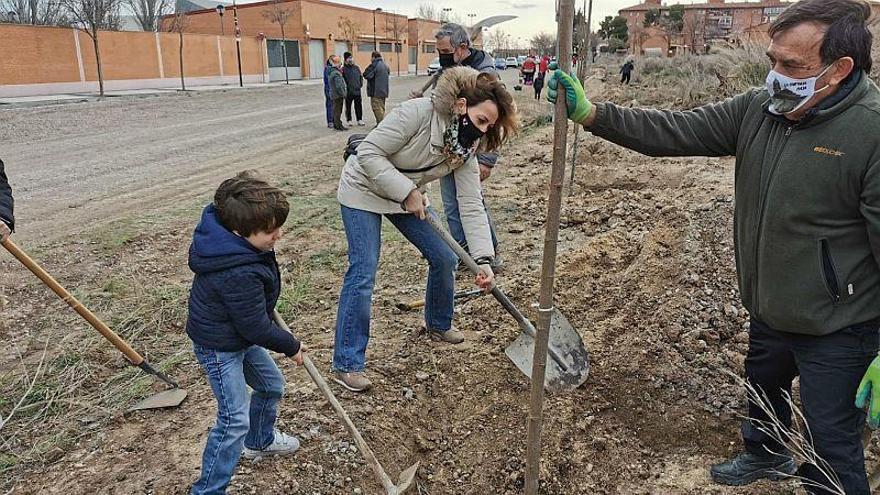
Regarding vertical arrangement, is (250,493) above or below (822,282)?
below

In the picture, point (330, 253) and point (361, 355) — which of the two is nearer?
point (361, 355)

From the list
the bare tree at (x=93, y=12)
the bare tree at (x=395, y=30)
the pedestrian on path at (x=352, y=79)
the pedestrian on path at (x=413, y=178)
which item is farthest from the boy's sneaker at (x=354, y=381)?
the bare tree at (x=395, y=30)

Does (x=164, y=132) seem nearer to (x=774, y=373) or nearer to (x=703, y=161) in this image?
(x=703, y=161)

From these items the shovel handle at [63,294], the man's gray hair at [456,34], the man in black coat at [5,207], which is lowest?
the shovel handle at [63,294]

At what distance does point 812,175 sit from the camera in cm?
181

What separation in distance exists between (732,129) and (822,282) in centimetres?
64

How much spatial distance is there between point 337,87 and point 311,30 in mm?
29919

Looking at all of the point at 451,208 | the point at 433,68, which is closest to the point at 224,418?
the point at 451,208

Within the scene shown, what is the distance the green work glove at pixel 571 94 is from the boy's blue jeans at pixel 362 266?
50.7 inches

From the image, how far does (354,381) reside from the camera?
310 centimetres

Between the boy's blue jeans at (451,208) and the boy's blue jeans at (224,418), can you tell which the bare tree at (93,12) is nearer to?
the boy's blue jeans at (451,208)

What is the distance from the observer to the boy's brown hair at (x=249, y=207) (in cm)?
207

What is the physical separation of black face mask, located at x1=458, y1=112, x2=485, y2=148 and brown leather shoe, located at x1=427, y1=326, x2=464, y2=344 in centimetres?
127

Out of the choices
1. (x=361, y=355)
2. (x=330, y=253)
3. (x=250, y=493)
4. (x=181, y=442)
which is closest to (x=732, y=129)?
(x=361, y=355)
